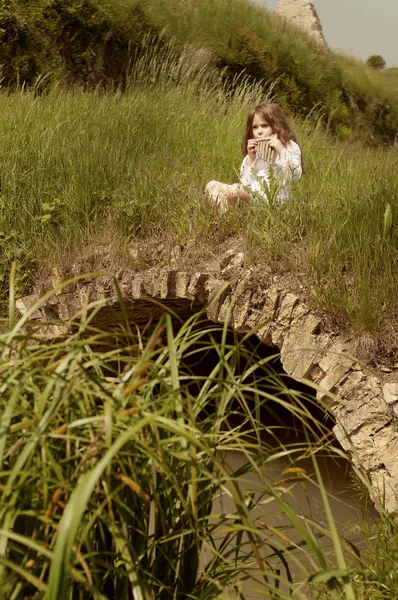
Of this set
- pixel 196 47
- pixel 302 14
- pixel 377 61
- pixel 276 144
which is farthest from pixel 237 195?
pixel 377 61

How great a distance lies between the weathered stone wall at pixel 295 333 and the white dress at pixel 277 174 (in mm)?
501

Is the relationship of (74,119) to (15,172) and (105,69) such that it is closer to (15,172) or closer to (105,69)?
(15,172)

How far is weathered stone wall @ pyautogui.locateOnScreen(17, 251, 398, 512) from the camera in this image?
13.4 ft

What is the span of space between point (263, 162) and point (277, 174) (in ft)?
1.03

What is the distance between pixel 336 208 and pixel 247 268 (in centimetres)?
72

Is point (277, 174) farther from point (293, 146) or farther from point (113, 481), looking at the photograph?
point (113, 481)

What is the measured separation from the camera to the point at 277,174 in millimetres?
5117

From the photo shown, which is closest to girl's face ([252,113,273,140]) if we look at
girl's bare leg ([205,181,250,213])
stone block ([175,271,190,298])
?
girl's bare leg ([205,181,250,213])

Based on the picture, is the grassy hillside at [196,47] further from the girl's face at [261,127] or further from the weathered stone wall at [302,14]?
the weathered stone wall at [302,14]

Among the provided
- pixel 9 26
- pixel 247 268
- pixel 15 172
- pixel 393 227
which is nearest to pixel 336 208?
pixel 393 227

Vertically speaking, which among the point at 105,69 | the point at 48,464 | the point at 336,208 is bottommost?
the point at 105,69

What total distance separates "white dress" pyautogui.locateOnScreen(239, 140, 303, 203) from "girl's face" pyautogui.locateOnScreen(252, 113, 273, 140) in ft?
0.59

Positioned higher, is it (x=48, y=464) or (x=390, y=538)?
(x=48, y=464)

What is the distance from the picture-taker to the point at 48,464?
5.74ft
